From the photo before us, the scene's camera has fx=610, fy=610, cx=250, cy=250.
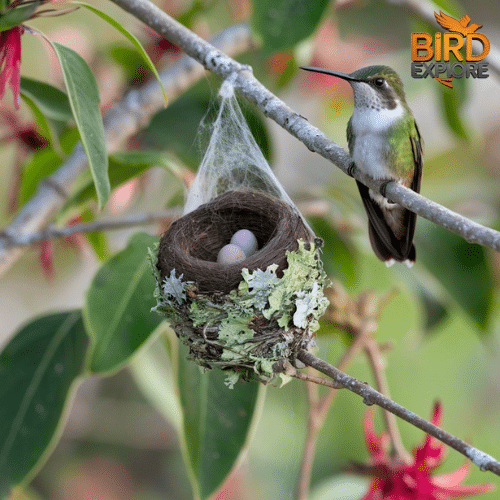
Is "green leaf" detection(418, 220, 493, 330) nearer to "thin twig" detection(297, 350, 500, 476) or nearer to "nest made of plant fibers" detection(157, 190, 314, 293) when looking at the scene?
"nest made of plant fibers" detection(157, 190, 314, 293)

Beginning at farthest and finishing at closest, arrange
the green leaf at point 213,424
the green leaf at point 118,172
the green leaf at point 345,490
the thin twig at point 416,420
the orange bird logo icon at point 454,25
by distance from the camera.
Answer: the green leaf at point 345,490, the orange bird logo icon at point 454,25, the green leaf at point 118,172, the green leaf at point 213,424, the thin twig at point 416,420

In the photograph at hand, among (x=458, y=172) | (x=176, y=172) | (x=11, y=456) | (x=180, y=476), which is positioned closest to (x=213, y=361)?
(x=176, y=172)

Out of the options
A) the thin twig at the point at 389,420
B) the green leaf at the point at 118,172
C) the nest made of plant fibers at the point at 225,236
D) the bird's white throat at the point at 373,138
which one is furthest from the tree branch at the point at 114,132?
the thin twig at the point at 389,420

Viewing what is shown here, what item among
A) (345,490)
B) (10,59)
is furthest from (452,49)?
(345,490)

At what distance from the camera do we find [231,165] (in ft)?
5.74

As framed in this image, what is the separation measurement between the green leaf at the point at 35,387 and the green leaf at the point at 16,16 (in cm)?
125

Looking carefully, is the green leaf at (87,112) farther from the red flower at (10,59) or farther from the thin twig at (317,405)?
the thin twig at (317,405)

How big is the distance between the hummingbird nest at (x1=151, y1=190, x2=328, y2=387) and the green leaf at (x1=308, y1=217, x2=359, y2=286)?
1273 mm

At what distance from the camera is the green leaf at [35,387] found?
2016 mm

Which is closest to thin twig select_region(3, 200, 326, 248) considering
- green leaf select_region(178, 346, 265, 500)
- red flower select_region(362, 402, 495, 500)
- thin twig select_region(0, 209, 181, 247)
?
thin twig select_region(0, 209, 181, 247)

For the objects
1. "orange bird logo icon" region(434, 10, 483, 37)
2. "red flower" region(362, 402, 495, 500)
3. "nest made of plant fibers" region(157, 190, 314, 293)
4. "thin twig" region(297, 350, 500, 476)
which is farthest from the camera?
"orange bird logo icon" region(434, 10, 483, 37)

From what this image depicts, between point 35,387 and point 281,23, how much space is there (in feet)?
4.86

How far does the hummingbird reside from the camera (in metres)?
1.55

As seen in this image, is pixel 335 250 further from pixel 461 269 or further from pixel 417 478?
pixel 417 478
